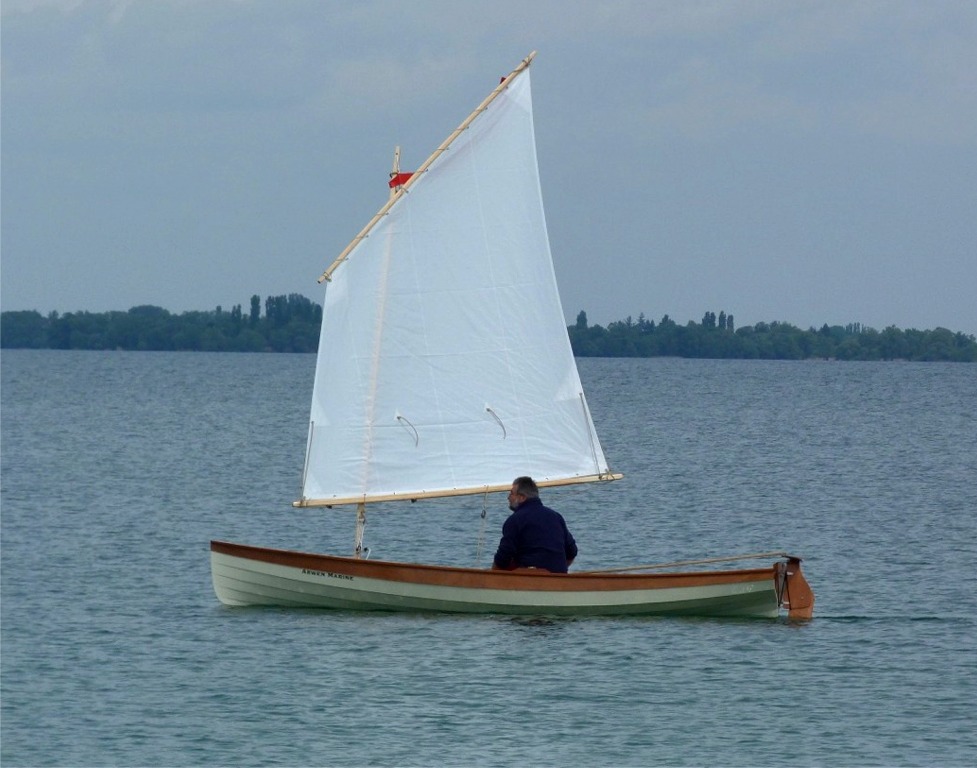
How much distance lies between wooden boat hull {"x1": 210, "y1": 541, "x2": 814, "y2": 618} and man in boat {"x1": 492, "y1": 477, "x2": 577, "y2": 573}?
24 cm

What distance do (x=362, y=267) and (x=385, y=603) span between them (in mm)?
5000

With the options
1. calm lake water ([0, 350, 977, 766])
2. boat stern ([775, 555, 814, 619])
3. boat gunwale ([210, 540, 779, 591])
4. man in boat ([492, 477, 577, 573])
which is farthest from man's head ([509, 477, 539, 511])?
boat stern ([775, 555, 814, 619])

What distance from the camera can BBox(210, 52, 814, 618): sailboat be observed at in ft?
76.8

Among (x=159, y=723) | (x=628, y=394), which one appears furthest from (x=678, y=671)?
(x=628, y=394)

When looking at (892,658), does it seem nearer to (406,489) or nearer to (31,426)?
(406,489)

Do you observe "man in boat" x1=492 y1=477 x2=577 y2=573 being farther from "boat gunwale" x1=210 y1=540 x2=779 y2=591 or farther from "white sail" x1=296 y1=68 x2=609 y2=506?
"white sail" x1=296 y1=68 x2=609 y2=506

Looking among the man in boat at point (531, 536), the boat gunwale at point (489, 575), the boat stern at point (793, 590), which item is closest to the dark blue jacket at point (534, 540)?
the man in boat at point (531, 536)

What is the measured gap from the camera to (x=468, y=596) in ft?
75.6

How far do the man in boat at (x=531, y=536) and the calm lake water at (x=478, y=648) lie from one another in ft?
3.01

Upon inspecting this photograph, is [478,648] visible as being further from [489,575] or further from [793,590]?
[793,590]

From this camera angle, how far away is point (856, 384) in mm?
173250

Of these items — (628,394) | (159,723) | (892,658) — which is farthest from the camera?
(628,394)

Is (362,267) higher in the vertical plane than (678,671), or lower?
higher

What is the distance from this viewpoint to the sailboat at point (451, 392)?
76.8ft
